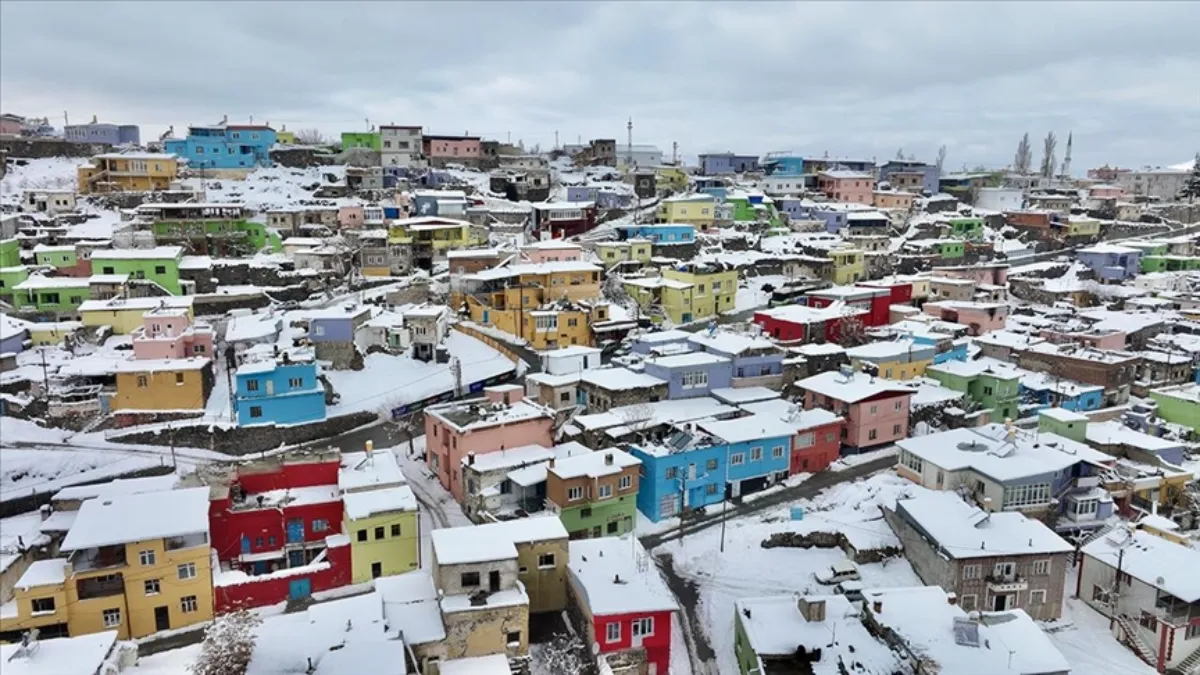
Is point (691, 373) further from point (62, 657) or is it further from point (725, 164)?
point (725, 164)

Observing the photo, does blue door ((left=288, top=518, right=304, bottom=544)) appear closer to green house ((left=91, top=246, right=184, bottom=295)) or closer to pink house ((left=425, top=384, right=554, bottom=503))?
pink house ((left=425, top=384, right=554, bottom=503))

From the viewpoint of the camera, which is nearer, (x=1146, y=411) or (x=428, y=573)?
(x=428, y=573)

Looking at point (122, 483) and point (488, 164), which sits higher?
point (488, 164)

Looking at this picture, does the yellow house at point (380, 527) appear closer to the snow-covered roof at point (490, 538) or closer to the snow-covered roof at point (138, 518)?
the snow-covered roof at point (490, 538)

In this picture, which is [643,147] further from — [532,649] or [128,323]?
[532,649]

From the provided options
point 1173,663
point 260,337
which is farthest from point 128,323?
point 1173,663

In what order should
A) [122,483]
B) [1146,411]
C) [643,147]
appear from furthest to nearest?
[643,147] → [1146,411] → [122,483]

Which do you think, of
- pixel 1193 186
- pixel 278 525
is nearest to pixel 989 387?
pixel 278 525
